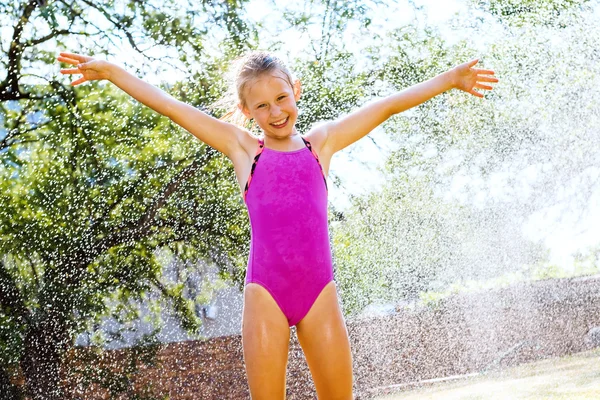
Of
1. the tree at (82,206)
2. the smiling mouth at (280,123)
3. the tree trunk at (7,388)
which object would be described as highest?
the tree at (82,206)

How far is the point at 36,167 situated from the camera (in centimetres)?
628

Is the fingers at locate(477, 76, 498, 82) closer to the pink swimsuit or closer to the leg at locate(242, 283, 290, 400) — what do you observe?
the pink swimsuit

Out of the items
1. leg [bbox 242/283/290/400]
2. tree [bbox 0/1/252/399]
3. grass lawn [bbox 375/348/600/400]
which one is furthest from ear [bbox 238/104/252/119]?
tree [bbox 0/1/252/399]

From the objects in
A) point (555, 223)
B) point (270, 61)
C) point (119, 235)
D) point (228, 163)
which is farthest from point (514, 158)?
point (270, 61)

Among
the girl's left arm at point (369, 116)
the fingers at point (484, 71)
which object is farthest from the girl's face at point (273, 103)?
the fingers at point (484, 71)

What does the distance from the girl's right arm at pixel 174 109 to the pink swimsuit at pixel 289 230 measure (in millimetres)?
101

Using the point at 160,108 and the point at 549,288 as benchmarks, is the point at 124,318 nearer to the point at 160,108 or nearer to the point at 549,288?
the point at 549,288

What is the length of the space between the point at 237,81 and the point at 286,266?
0.60 m

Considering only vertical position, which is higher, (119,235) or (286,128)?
(119,235)

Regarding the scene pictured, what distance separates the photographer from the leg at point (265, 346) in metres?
1.99

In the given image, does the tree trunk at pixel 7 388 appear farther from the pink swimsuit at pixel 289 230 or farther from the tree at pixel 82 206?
the pink swimsuit at pixel 289 230

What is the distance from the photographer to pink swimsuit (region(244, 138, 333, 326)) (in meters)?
2.08

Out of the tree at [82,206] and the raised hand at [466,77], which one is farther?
the tree at [82,206]

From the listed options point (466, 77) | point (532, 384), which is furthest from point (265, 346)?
point (532, 384)
